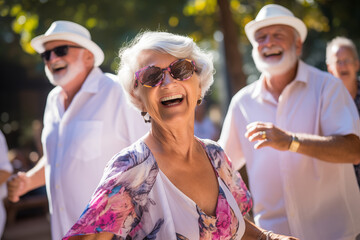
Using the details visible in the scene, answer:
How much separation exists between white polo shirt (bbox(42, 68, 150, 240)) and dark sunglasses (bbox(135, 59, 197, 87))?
3.99ft

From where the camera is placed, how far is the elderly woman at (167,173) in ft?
6.37

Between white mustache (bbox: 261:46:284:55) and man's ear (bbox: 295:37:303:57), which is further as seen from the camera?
man's ear (bbox: 295:37:303:57)

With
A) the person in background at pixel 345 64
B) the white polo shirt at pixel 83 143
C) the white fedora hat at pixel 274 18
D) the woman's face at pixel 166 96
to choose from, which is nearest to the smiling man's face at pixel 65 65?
the white polo shirt at pixel 83 143

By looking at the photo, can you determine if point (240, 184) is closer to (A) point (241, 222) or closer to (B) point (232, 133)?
(A) point (241, 222)

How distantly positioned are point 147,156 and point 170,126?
22 cm

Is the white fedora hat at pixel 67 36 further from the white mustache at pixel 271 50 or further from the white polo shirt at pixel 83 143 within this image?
the white mustache at pixel 271 50

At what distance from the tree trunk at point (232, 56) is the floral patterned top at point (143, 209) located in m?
4.62

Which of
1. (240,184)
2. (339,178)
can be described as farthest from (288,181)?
(240,184)

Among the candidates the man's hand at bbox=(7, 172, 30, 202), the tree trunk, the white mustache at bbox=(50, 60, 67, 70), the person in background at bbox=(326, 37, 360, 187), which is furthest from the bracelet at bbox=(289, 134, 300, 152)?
the tree trunk

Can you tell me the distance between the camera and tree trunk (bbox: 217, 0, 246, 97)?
657cm

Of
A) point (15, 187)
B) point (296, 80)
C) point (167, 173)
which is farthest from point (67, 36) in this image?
point (167, 173)

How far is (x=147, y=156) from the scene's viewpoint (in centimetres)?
213

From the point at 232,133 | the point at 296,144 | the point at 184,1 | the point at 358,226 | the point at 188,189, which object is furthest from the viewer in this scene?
the point at 184,1

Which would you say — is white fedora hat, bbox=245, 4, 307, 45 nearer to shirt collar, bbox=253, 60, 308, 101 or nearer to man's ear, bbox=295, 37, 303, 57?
man's ear, bbox=295, 37, 303, 57
